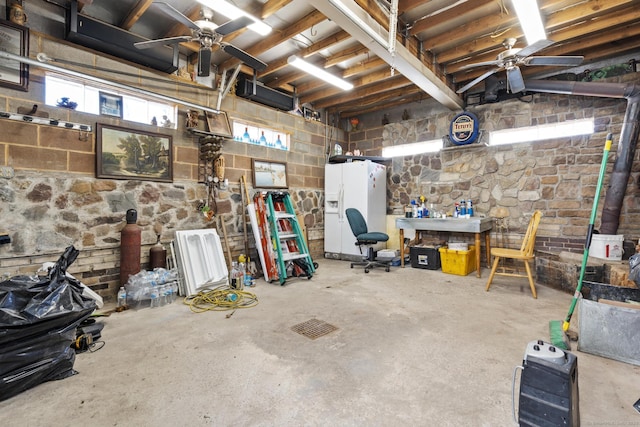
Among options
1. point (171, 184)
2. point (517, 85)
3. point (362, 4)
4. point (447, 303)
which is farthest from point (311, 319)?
point (517, 85)

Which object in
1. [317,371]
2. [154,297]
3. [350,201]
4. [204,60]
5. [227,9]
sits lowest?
[317,371]

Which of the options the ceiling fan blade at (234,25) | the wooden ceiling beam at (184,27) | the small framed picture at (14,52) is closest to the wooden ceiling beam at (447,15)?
the ceiling fan blade at (234,25)

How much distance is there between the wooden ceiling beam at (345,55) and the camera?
4066 millimetres

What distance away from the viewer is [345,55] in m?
4.20

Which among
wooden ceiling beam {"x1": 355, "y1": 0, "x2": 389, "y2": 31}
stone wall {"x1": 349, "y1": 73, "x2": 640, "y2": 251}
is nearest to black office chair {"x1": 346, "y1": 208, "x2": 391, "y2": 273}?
stone wall {"x1": 349, "y1": 73, "x2": 640, "y2": 251}

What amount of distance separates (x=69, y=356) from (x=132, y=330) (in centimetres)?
72

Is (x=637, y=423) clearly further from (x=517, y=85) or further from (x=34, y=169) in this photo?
(x=34, y=169)

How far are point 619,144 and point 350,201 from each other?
3.83 meters

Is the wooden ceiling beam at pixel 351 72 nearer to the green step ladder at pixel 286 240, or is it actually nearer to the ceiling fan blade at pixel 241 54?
the ceiling fan blade at pixel 241 54

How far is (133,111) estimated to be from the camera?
371 centimetres

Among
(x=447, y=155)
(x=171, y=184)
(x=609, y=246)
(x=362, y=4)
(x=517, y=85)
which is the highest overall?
(x=362, y=4)

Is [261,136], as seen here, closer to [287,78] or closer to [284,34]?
[287,78]

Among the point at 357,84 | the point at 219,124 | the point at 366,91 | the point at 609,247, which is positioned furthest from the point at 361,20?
the point at 609,247

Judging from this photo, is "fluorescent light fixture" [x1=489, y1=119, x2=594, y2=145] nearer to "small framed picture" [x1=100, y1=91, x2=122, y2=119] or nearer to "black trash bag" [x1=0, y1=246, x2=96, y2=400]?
"small framed picture" [x1=100, y1=91, x2=122, y2=119]
